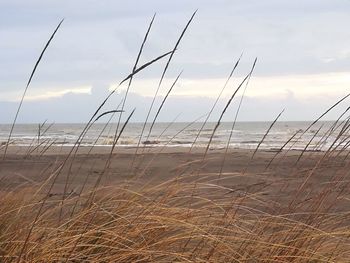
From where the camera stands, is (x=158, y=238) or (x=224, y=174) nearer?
(x=158, y=238)

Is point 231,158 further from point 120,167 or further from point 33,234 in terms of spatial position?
point 33,234

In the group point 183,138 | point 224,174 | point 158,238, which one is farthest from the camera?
point 183,138

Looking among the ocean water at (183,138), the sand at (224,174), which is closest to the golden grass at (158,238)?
the sand at (224,174)

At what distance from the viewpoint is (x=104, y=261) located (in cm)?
207

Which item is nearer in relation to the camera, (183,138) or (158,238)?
(158,238)

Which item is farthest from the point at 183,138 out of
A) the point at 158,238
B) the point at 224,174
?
the point at 158,238

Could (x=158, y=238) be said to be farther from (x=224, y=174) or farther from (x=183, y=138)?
(x=183, y=138)

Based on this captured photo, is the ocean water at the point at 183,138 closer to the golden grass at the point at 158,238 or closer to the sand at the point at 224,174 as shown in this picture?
the sand at the point at 224,174

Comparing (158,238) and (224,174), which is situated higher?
(224,174)

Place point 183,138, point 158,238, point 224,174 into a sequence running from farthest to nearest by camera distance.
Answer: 1. point 183,138
2. point 224,174
3. point 158,238

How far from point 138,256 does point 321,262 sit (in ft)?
2.25

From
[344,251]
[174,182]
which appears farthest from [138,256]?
[344,251]

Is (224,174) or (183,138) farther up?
(224,174)

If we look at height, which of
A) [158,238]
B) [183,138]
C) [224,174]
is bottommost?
[183,138]
